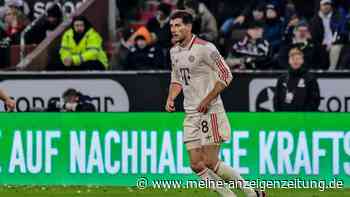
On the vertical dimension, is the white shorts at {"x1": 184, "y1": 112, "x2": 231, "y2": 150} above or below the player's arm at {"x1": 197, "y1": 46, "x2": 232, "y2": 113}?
below

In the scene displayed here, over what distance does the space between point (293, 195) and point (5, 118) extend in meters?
4.45

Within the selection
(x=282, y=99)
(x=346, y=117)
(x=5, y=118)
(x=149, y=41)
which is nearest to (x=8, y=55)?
(x=149, y=41)

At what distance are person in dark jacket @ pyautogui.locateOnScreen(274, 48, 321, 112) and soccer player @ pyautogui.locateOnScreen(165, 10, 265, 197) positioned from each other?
4.31m

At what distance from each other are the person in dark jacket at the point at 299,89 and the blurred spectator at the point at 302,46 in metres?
0.99

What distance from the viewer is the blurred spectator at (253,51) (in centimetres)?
1958

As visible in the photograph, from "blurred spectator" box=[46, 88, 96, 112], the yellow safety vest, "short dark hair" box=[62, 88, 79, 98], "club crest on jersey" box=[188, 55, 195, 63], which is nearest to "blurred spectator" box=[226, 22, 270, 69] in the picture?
the yellow safety vest

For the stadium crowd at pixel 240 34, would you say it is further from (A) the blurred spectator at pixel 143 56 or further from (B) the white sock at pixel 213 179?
(B) the white sock at pixel 213 179

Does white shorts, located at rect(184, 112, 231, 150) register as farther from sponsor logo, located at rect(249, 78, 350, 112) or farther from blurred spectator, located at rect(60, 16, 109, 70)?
blurred spectator, located at rect(60, 16, 109, 70)

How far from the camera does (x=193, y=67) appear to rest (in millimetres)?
13492

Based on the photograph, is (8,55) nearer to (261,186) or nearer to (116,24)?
(116,24)

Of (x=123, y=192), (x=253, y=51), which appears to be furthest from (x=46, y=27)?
(x=123, y=192)

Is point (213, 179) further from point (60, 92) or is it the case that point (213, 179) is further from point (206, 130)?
point (60, 92)

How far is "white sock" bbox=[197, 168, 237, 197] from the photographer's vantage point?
44.0 feet

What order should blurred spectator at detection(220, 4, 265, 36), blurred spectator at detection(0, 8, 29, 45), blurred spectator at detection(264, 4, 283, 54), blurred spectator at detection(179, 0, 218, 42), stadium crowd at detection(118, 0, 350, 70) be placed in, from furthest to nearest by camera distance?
blurred spectator at detection(0, 8, 29, 45) < blurred spectator at detection(179, 0, 218, 42) < blurred spectator at detection(220, 4, 265, 36) < blurred spectator at detection(264, 4, 283, 54) < stadium crowd at detection(118, 0, 350, 70)
